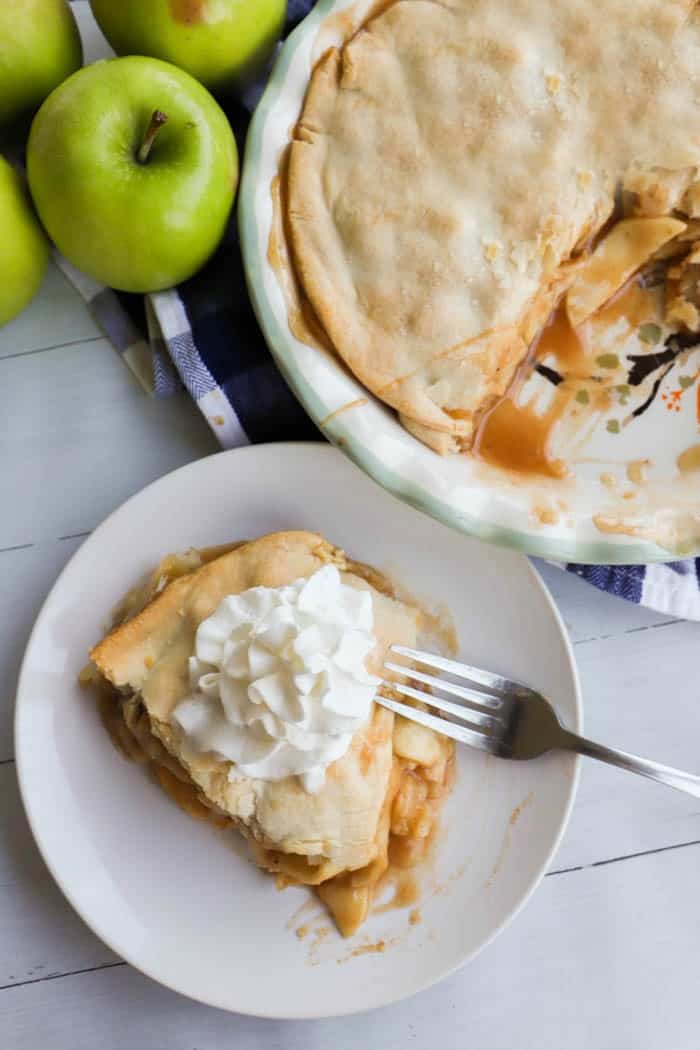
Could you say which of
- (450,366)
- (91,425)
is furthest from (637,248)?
(91,425)

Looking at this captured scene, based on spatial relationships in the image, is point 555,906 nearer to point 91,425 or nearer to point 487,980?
point 487,980

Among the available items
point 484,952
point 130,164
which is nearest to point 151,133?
point 130,164

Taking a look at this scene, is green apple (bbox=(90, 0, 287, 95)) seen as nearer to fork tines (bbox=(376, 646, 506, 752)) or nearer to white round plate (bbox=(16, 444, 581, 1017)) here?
white round plate (bbox=(16, 444, 581, 1017))

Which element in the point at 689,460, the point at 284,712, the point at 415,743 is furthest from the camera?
the point at 689,460

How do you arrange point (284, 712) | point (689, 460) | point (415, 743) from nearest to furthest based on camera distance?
point (284, 712) → point (415, 743) → point (689, 460)

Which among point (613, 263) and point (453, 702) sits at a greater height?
point (613, 263)

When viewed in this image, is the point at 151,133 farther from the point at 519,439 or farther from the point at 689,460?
the point at 689,460

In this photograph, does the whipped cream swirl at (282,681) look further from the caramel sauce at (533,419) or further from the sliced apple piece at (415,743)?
the caramel sauce at (533,419)

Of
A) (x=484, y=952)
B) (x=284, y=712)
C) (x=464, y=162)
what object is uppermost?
(x=464, y=162)

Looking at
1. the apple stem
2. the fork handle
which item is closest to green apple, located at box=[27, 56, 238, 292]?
the apple stem
